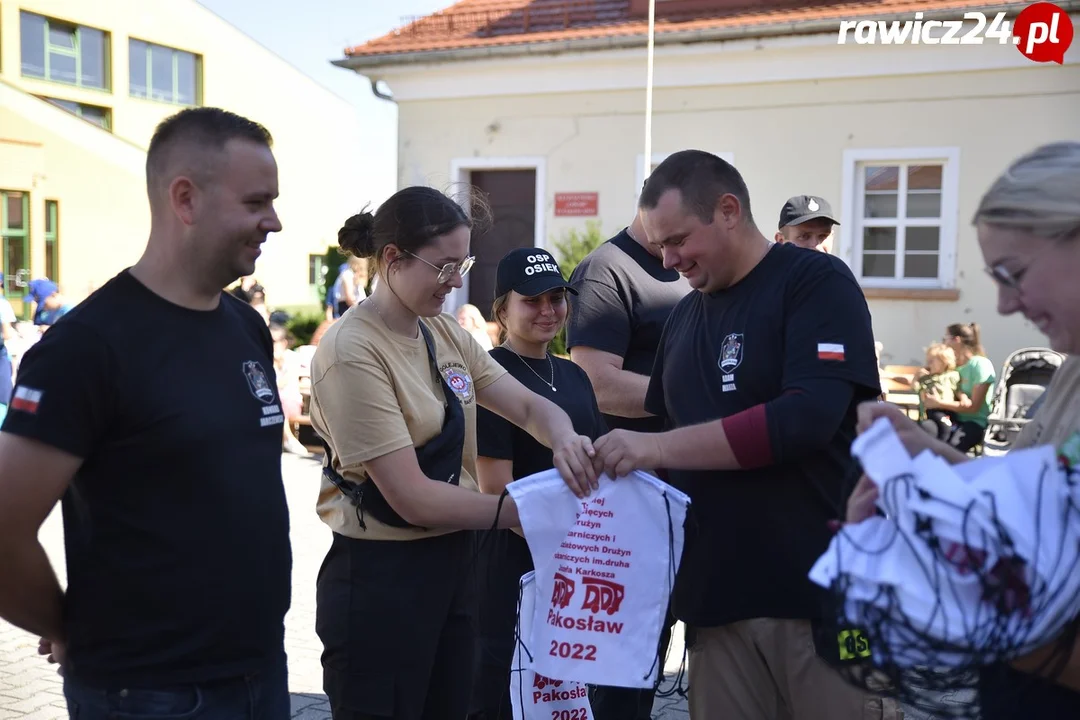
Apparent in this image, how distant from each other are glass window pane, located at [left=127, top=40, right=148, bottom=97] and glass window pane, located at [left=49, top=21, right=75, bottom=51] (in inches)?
79.9

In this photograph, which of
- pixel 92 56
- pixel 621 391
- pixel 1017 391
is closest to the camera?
pixel 621 391

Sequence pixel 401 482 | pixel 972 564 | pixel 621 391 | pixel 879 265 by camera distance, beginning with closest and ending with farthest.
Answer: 1. pixel 972 564
2. pixel 401 482
3. pixel 621 391
4. pixel 879 265

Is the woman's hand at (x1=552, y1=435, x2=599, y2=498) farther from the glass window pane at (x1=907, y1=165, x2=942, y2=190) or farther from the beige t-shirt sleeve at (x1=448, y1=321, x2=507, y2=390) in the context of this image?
the glass window pane at (x1=907, y1=165, x2=942, y2=190)

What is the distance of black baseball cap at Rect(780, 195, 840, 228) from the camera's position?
5.83 metres

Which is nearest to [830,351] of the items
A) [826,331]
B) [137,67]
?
[826,331]

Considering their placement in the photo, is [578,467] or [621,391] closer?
[578,467]

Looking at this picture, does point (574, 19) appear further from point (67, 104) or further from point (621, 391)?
point (67, 104)

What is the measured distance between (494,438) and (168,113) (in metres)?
25.4

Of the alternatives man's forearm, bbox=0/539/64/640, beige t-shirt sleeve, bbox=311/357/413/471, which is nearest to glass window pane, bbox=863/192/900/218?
beige t-shirt sleeve, bbox=311/357/413/471

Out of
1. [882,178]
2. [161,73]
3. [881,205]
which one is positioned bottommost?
[881,205]

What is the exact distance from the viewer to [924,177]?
13.5 m

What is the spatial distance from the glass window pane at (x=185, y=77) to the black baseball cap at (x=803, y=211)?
117ft

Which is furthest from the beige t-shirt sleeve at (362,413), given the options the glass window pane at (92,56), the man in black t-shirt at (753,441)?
the glass window pane at (92,56)

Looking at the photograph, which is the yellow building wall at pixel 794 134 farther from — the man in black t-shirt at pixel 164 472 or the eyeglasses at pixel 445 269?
the man in black t-shirt at pixel 164 472
